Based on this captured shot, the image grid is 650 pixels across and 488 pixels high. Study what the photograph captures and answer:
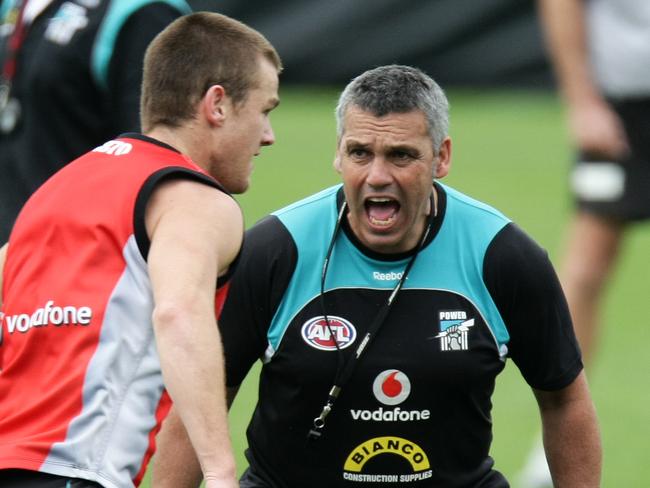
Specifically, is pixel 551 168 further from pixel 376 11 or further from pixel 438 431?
pixel 438 431

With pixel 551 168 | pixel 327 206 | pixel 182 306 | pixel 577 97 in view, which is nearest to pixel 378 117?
pixel 327 206

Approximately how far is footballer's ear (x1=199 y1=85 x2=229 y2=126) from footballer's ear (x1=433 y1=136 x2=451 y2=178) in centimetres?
72

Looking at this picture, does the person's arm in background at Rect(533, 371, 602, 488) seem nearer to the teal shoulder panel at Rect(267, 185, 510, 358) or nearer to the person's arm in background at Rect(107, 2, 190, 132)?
the teal shoulder panel at Rect(267, 185, 510, 358)

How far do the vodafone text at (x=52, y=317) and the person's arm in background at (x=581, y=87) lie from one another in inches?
135

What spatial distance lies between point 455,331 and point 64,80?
1739 millimetres

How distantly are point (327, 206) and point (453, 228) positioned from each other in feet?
1.26

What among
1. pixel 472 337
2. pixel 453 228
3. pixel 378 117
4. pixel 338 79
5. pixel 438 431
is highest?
pixel 338 79

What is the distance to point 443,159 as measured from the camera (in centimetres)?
472

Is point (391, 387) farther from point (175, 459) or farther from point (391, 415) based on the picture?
point (175, 459)

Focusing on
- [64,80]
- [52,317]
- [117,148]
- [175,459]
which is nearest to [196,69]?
[117,148]

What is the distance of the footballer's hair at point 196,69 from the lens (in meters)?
4.29

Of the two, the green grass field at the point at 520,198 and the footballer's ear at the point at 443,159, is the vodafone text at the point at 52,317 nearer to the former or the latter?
the footballer's ear at the point at 443,159

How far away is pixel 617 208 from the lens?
22.4 ft

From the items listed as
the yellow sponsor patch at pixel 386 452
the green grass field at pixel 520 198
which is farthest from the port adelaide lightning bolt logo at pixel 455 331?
the green grass field at pixel 520 198
